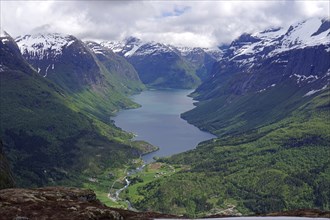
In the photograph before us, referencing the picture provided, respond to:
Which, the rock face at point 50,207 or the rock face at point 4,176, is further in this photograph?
the rock face at point 4,176

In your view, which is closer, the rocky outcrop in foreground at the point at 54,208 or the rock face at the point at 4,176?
the rocky outcrop in foreground at the point at 54,208

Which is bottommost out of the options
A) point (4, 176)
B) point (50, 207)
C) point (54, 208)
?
point (54, 208)

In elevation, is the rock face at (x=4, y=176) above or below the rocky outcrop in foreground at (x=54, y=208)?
above

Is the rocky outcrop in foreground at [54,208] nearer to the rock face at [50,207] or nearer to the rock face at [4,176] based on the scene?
the rock face at [50,207]

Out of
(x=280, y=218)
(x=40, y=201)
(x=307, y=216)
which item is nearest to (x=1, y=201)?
(x=40, y=201)

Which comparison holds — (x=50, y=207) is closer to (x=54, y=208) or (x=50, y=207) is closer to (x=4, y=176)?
(x=54, y=208)

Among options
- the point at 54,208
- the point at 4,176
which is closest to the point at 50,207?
the point at 54,208

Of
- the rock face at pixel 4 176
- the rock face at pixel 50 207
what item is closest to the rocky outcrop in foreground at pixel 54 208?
the rock face at pixel 50 207

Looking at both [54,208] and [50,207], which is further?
[50,207]
